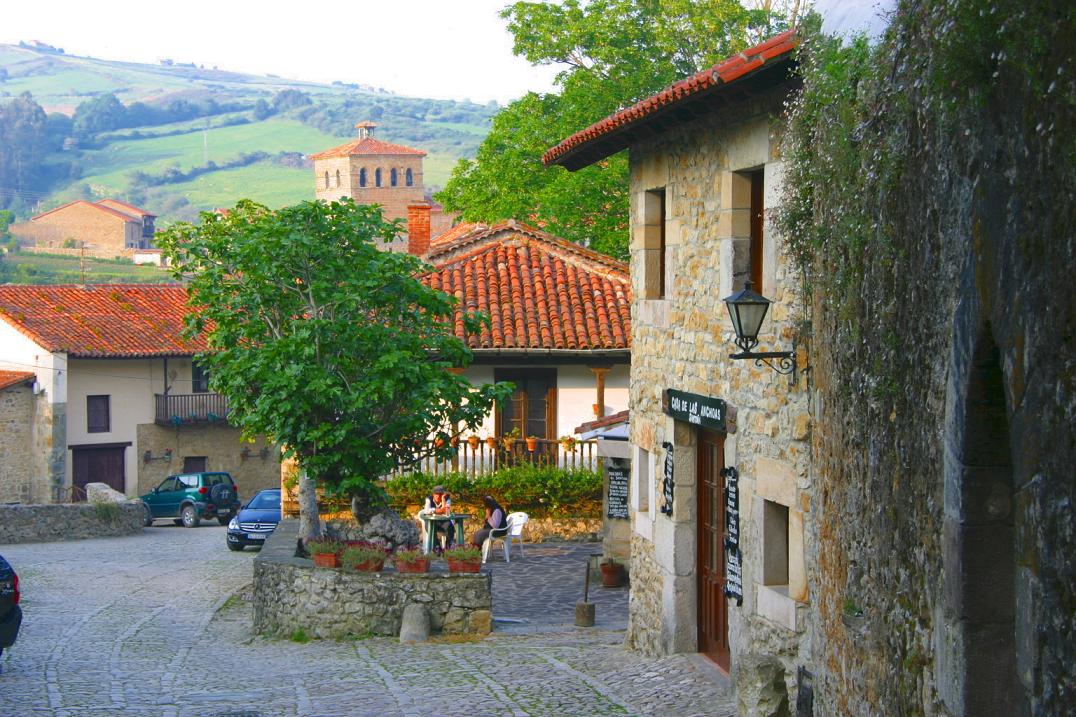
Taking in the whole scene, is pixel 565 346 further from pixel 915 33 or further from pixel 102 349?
pixel 102 349

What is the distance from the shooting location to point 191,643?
15.8 metres

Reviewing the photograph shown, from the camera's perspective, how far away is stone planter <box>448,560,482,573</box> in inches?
583

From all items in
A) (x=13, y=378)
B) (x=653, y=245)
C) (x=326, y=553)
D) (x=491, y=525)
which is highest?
(x=653, y=245)

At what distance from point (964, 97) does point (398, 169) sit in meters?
118

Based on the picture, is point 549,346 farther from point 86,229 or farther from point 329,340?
point 86,229

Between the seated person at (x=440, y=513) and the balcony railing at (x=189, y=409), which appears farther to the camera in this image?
the balcony railing at (x=189, y=409)

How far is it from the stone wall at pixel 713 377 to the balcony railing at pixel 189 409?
1310 inches

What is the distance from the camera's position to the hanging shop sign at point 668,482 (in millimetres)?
11969

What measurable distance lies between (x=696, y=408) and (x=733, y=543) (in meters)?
1.30

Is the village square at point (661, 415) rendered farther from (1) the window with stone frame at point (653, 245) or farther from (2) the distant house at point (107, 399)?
(2) the distant house at point (107, 399)

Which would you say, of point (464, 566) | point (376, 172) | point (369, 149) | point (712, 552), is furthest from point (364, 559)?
Answer: point (376, 172)

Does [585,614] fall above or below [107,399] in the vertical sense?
below

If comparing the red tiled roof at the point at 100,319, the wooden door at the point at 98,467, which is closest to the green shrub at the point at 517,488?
the red tiled roof at the point at 100,319

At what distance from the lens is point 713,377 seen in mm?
10836
